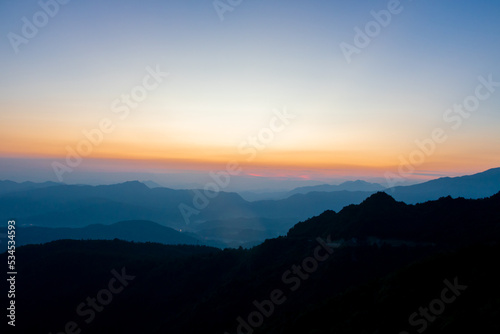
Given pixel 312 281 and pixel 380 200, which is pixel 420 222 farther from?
pixel 312 281

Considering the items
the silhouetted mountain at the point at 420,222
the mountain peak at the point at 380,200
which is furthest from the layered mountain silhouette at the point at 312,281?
the mountain peak at the point at 380,200

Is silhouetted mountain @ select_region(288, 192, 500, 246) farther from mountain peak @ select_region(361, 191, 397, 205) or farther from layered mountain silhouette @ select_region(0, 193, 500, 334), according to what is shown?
layered mountain silhouette @ select_region(0, 193, 500, 334)

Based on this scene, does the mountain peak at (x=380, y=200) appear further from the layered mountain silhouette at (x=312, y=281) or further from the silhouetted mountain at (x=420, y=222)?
the layered mountain silhouette at (x=312, y=281)

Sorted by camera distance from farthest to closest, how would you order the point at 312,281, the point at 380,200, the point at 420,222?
the point at 380,200 < the point at 420,222 < the point at 312,281

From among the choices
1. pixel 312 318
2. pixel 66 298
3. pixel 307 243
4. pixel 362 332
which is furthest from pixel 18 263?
Answer: pixel 362 332

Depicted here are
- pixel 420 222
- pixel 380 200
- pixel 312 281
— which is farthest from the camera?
pixel 380 200

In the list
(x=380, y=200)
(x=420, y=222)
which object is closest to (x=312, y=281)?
(x=420, y=222)

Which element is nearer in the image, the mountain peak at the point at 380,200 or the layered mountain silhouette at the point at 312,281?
the layered mountain silhouette at the point at 312,281

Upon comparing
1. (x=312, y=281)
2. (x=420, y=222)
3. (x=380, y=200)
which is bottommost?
(x=312, y=281)

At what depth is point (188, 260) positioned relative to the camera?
71500 mm

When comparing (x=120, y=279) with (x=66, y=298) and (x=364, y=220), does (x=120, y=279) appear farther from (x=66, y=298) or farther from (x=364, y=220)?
(x=364, y=220)

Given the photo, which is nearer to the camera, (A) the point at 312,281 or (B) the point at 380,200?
(A) the point at 312,281

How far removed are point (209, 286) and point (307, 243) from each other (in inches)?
847

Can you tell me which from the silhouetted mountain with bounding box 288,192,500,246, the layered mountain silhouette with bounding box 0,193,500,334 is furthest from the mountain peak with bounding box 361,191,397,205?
the layered mountain silhouette with bounding box 0,193,500,334
